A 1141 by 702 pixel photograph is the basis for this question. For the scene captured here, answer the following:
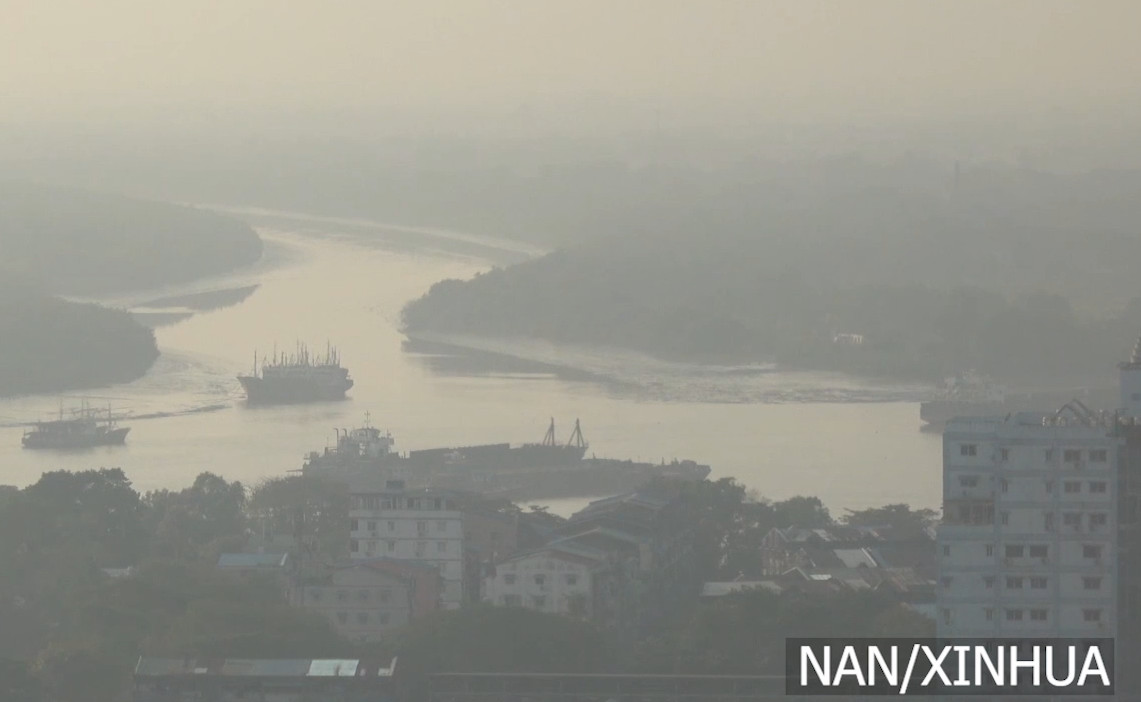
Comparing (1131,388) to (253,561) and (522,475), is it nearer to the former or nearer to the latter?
(253,561)

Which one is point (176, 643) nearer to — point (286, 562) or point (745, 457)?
point (286, 562)

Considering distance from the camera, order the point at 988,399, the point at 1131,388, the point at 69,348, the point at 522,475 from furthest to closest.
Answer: the point at 69,348, the point at 988,399, the point at 522,475, the point at 1131,388

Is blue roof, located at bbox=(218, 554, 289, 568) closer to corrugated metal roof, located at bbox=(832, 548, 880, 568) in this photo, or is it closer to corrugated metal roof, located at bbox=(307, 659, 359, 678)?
corrugated metal roof, located at bbox=(307, 659, 359, 678)

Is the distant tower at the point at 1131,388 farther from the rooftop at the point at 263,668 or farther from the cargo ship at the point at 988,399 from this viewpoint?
the cargo ship at the point at 988,399

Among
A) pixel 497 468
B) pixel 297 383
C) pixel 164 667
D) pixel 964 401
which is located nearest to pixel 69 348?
pixel 297 383

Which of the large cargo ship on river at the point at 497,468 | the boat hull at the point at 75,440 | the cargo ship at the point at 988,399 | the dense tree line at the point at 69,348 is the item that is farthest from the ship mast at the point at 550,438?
the dense tree line at the point at 69,348

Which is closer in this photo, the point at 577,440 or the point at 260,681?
the point at 260,681
